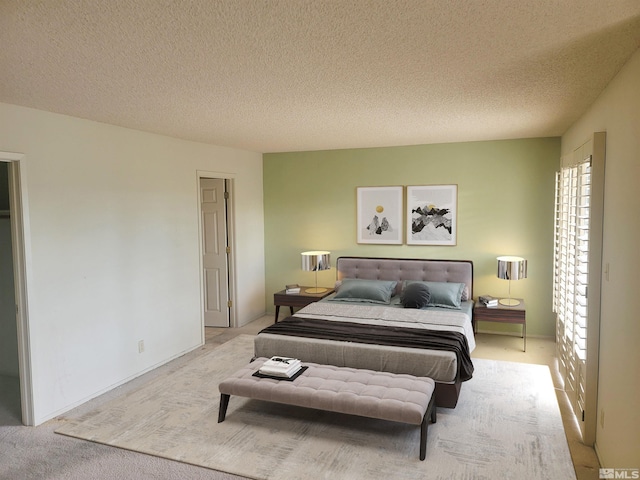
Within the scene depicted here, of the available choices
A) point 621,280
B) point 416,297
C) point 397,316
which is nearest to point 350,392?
point 397,316

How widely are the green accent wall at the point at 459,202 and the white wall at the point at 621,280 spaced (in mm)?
2513

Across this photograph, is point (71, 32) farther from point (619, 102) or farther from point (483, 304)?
point (483, 304)

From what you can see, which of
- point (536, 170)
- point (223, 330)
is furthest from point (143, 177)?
point (536, 170)

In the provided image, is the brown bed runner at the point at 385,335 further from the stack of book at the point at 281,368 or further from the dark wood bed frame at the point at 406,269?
the dark wood bed frame at the point at 406,269

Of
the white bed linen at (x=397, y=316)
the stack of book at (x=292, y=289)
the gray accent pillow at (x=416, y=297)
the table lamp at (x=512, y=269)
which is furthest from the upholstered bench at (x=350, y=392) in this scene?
the stack of book at (x=292, y=289)

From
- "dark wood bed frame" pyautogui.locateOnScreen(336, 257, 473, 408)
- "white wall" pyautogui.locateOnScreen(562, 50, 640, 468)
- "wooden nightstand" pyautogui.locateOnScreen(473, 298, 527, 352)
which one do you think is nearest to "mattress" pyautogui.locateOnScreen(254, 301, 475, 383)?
"wooden nightstand" pyautogui.locateOnScreen(473, 298, 527, 352)

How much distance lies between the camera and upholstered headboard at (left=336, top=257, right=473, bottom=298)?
18.7 ft

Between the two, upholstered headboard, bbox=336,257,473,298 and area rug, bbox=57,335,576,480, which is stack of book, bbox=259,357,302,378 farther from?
upholstered headboard, bbox=336,257,473,298

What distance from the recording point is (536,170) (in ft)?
17.9

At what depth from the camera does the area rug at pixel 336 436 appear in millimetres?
2891

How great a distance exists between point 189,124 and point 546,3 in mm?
3243

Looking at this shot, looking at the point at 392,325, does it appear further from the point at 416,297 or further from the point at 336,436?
the point at 336,436

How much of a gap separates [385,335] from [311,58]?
98.8 inches

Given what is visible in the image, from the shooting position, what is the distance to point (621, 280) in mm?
2482
